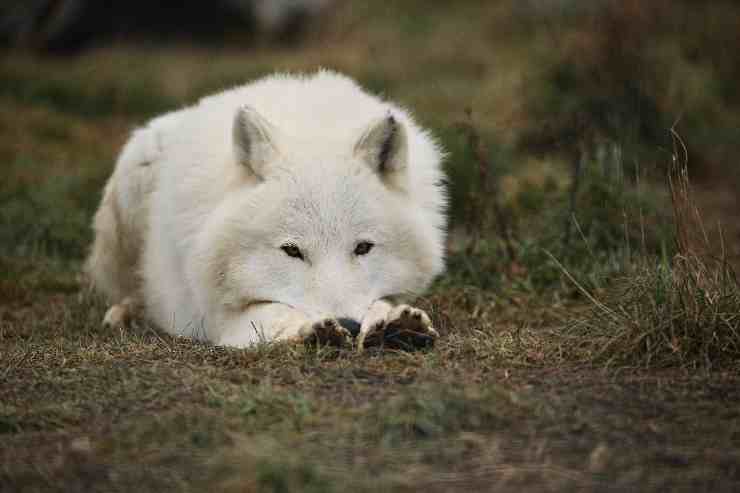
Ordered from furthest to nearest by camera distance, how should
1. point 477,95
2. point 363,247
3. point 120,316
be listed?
point 477,95
point 120,316
point 363,247

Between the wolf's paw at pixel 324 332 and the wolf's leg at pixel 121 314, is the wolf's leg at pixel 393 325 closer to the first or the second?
the wolf's paw at pixel 324 332

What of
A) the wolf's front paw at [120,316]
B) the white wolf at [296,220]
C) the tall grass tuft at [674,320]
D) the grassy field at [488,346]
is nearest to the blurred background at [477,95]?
the grassy field at [488,346]

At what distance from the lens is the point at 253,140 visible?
367 centimetres

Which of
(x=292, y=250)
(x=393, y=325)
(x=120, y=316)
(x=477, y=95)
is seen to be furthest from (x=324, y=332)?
(x=477, y=95)

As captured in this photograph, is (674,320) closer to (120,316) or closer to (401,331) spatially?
(401,331)

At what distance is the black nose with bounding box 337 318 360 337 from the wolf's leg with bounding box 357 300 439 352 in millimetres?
24

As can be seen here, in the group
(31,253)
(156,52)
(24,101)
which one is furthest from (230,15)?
(31,253)

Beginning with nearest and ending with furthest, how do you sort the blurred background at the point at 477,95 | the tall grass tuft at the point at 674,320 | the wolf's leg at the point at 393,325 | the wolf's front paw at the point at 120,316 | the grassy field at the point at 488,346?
the grassy field at the point at 488,346
the tall grass tuft at the point at 674,320
the wolf's leg at the point at 393,325
the wolf's front paw at the point at 120,316
the blurred background at the point at 477,95

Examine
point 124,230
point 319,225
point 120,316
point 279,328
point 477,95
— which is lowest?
point 120,316

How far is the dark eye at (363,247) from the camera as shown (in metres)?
3.60

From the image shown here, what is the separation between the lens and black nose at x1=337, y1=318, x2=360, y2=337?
3.43 m


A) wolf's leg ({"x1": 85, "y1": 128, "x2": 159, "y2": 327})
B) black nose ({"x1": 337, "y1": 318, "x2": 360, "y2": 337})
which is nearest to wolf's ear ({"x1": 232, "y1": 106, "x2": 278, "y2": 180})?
black nose ({"x1": 337, "y1": 318, "x2": 360, "y2": 337})

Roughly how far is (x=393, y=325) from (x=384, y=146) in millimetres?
791

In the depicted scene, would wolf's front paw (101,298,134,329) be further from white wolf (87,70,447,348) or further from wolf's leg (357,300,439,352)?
wolf's leg (357,300,439,352)
